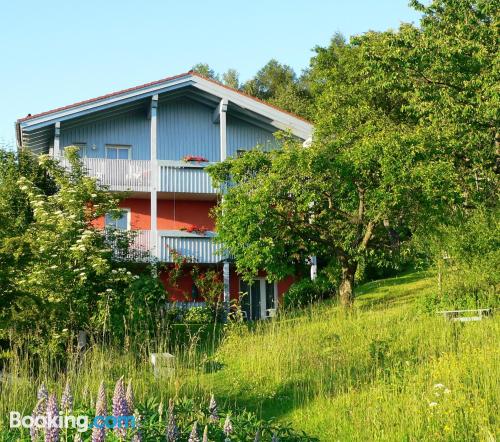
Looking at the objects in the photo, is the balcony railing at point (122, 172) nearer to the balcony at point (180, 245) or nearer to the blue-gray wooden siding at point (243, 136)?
the balcony at point (180, 245)

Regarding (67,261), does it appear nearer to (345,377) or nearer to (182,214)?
(345,377)

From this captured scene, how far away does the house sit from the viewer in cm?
2517

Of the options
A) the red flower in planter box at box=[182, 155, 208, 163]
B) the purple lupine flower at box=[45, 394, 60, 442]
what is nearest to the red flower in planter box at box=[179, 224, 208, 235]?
the red flower in planter box at box=[182, 155, 208, 163]

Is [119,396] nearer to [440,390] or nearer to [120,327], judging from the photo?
[440,390]

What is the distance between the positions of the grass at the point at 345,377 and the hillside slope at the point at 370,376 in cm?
2

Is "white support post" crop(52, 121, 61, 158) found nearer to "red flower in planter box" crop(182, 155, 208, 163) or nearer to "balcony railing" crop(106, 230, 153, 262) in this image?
"balcony railing" crop(106, 230, 153, 262)

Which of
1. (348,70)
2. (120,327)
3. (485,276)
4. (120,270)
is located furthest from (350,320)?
(348,70)

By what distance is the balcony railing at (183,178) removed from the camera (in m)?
25.2

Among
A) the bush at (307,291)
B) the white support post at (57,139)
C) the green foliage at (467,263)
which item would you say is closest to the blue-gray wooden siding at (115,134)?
the white support post at (57,139)

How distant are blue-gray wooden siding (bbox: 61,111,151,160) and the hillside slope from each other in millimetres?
14247

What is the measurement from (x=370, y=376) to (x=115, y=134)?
18.9 meters

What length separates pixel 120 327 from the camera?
15742mm

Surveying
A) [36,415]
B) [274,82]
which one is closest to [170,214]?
[36,415]

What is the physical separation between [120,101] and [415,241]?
40.9ft
